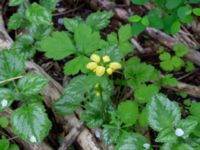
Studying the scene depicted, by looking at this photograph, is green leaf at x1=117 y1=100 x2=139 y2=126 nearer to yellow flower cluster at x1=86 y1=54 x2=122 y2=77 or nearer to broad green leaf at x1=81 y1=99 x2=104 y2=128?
broad green leaf at x1=81 y1=99 x2=104 y2=128

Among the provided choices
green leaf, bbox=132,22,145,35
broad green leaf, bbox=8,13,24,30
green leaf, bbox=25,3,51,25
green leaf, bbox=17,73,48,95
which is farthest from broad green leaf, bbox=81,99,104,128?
broad green leaf, bbox=8,13,24,30

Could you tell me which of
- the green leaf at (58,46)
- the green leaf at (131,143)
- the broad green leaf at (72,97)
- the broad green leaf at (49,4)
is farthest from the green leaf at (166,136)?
the broad green leaf at (49,4)

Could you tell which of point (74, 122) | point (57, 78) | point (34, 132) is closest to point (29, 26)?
point (57, 78)

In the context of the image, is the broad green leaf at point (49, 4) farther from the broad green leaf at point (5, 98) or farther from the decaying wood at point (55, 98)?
the broad green leaf at point (5, 98)

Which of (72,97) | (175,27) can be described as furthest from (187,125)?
(175,27)

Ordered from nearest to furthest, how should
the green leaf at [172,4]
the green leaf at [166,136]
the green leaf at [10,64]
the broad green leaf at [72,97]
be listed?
the green leaf at [166,136]
the green leaf at [10,64]
the broad green leaf at [72,97]
the green leaf at [172,4]

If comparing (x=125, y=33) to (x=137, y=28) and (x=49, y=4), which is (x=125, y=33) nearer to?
(x=137, y=28)
